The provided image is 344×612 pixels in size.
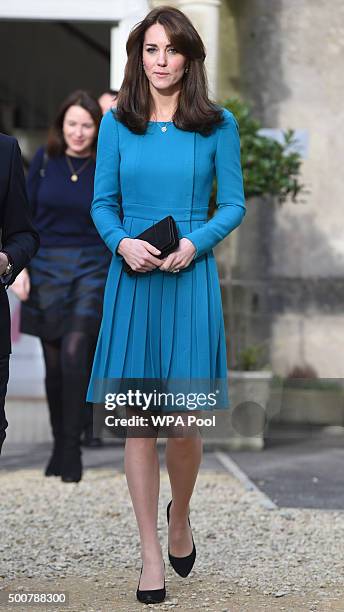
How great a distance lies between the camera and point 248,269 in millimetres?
8672

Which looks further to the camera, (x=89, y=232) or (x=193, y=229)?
(x=89, y=232)

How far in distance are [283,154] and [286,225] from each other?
0.84 metres

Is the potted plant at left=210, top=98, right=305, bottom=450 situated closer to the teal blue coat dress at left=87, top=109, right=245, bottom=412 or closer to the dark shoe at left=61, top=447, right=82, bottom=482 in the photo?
the dark shoe at left=61, top=447, right=82, bottom=482

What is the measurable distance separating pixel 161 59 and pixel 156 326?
0.82 metres

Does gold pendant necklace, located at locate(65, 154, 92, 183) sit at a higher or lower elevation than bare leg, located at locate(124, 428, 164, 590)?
higher

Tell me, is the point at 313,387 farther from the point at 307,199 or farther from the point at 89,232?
the point at 89,232

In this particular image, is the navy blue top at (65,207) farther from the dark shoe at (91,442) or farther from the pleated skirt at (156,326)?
the pleated skirt at (156,326)

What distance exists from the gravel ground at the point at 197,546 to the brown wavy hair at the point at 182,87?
1466 millimetres

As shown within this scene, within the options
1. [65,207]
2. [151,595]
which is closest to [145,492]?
[151,595]

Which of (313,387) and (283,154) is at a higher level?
(283,154)

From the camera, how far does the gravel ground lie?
4.23 metres

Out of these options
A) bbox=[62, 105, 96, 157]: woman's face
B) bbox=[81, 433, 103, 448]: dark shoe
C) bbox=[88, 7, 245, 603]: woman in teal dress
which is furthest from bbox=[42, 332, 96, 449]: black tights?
bbox=[88, 7, 245, 603]: woman in teal dress

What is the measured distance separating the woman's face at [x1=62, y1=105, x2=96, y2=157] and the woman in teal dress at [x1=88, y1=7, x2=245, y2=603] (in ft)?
7.83

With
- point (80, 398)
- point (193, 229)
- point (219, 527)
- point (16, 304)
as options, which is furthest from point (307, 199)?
point (193, 229)
